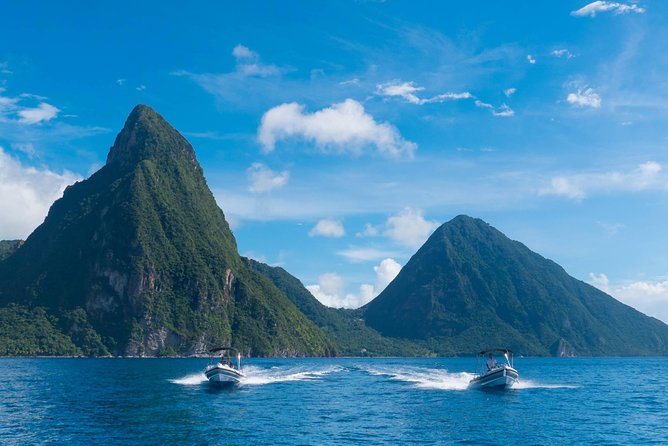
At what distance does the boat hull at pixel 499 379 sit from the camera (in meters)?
88.3

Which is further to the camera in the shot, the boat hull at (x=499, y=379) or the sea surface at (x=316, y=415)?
the boat hull at (x=499, y=379)

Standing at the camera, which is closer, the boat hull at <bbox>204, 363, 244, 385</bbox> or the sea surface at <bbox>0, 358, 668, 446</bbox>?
the sea surface at <bbox>0, 358, 668, 446</bbox>

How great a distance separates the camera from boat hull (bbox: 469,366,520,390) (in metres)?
88.3

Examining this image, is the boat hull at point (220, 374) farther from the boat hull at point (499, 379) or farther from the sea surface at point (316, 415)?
the boat hull at point (499, 379)

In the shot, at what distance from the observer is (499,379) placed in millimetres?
88875

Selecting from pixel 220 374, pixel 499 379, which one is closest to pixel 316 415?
pixel 220 374

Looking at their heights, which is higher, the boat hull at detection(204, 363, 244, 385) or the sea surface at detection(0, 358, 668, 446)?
the boat hull at detection(204, 363, 244, 385)

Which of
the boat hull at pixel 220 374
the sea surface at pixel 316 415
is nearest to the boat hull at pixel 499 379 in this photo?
the sea surface at pixel 316 415

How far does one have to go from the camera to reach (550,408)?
70.3 meters

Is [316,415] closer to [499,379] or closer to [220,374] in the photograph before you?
[220,374]

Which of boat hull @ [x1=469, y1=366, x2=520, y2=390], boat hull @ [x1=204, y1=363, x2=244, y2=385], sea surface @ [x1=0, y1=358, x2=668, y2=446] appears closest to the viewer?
sea surface @ [x1=0, y1=358, x2=668, y2=446]

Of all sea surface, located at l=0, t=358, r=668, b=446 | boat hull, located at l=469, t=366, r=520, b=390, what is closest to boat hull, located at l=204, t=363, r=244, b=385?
sea surface, located at l=0, t=358, r=668, b=446

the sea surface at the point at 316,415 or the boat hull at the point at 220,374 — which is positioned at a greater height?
the boat hull at the point at 220,374

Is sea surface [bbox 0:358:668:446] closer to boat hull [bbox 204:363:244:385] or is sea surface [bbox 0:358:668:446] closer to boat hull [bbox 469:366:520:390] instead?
boat hull [bbox 204:363:244:385]
